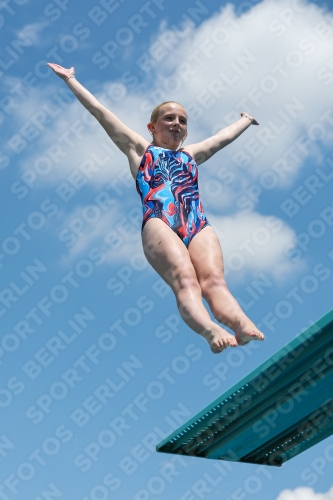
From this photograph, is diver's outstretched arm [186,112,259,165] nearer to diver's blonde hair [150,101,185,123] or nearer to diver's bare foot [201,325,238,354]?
diver's blonde hair [150,101,185,123]

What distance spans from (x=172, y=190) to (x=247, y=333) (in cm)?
152

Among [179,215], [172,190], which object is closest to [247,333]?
[179,215]

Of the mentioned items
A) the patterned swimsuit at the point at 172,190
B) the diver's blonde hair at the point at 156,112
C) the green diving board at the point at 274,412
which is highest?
the diver's blonde hair at the point at 156,112

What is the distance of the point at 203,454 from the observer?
7.17 metres

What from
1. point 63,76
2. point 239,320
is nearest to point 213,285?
point 239,320

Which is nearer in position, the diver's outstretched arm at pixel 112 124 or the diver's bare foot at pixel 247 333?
the diver's bare foot at pixel 247 333

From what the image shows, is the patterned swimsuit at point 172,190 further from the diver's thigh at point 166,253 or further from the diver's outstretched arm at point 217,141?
the diver's outstretched arm at point 217,141

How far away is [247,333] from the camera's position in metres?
4.63

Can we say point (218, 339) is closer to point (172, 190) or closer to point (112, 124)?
point (172, 190)

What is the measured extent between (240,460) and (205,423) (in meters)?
1.20

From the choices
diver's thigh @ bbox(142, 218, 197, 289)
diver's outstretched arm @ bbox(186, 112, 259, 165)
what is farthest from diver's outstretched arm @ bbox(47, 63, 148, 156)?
diver's thigh @ bbox(142, 218, 197, 289)

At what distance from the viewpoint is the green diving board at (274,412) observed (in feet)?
17.4

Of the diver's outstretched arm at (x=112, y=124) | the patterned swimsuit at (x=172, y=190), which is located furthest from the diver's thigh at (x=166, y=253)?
the diver's outstretched arm at (x=112, y=124)

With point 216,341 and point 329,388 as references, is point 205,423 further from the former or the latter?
point 216,341
